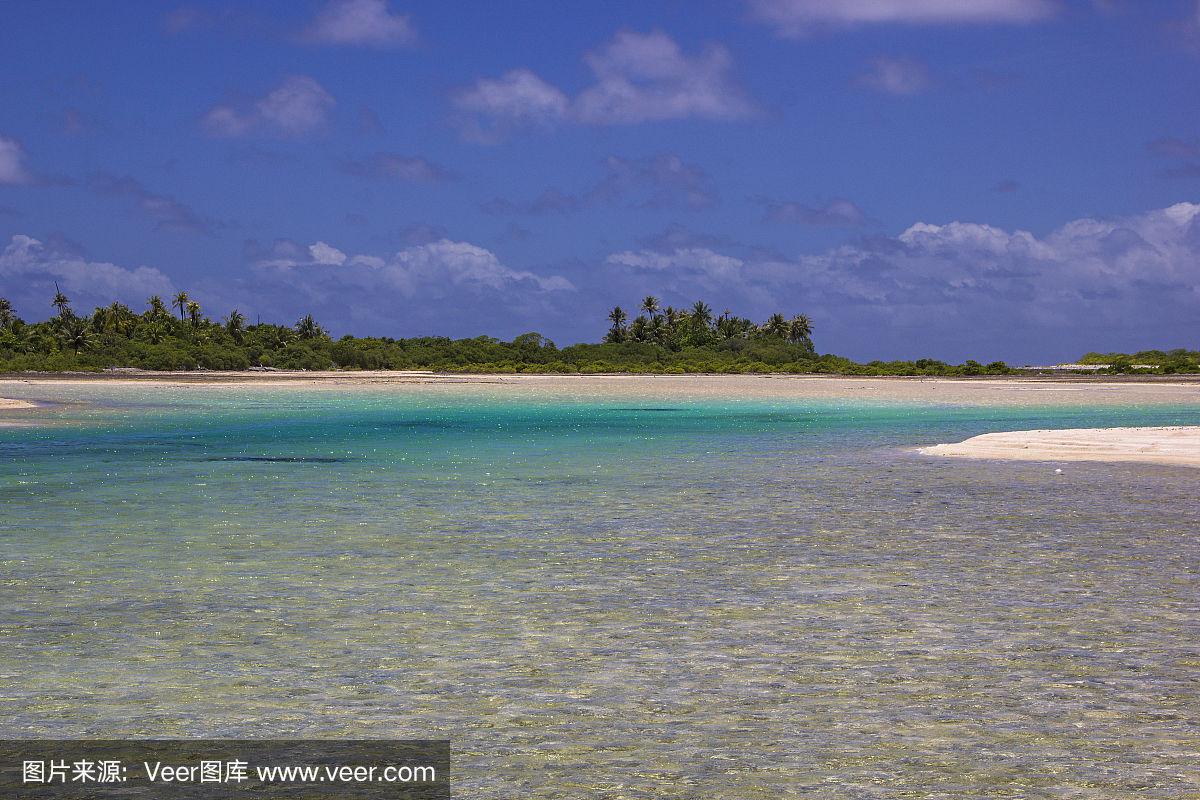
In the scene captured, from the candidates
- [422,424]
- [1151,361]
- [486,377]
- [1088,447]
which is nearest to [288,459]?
[422,424]

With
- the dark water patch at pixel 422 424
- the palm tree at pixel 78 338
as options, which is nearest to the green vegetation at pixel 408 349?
the palm tree at pixel 78 338

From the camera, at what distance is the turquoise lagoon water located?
7004 mm

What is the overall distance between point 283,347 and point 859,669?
164350 millimetres

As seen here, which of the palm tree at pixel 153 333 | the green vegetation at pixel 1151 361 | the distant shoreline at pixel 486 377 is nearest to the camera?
the distant shoreline at pixel 486 377

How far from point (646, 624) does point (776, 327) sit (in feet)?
624

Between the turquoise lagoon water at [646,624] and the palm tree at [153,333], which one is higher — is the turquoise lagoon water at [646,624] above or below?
below

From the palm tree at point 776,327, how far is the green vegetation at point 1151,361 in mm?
55660

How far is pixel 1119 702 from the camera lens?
786 cm

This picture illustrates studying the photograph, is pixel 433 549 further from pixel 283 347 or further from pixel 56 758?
pixel 283 347

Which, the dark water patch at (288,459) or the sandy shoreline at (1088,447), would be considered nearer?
the sandy shoreline at (1088,447)

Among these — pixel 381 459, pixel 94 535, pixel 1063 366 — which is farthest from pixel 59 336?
pixel 94 535

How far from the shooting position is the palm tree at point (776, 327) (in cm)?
19750

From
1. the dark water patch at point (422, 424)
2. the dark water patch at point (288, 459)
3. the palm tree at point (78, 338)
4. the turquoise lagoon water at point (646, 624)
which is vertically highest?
the palm tree at point (78, 338)

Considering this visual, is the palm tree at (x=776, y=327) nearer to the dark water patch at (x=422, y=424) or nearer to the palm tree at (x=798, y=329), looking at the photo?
the palm tree at (x=798, y=329)
